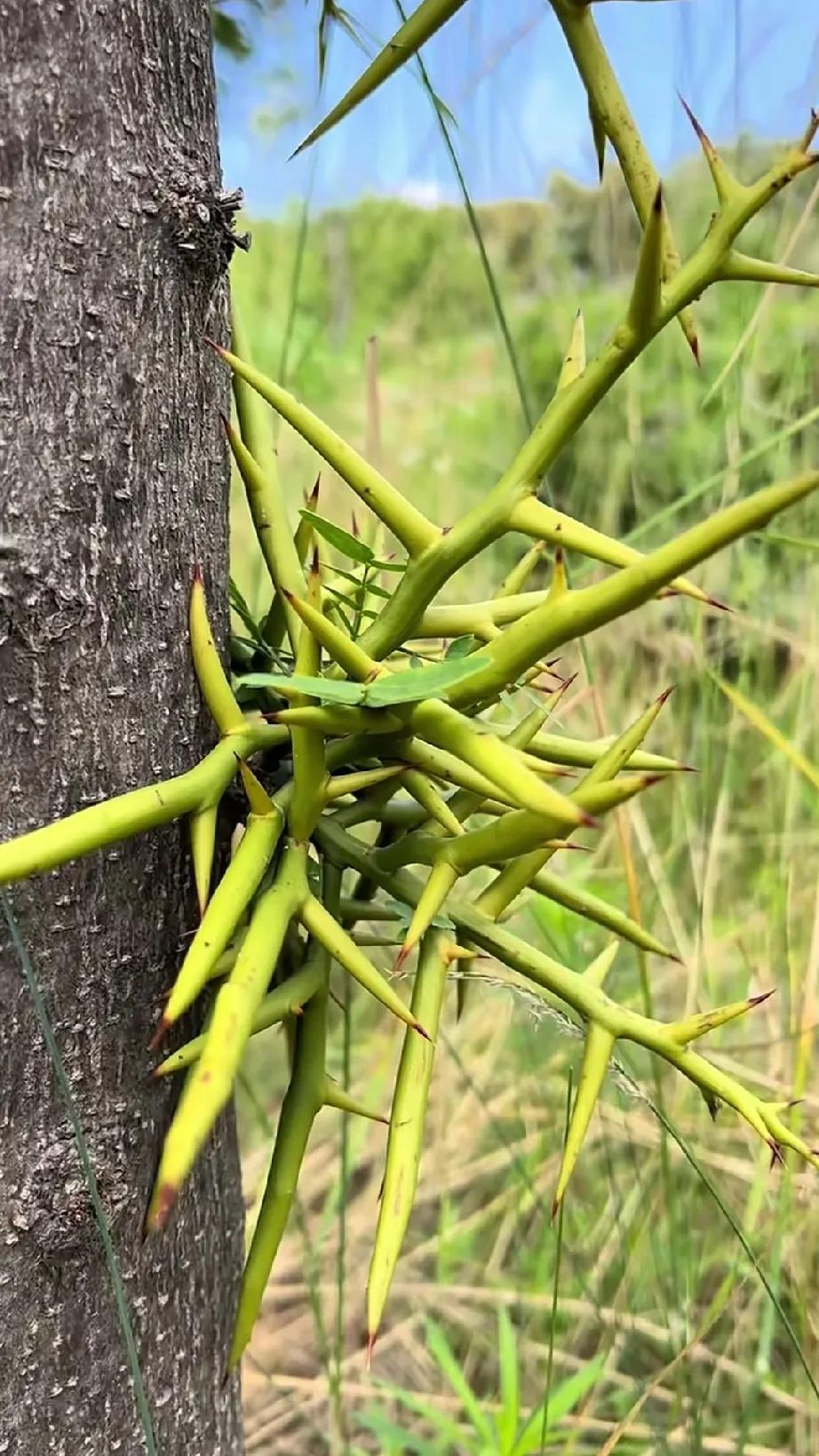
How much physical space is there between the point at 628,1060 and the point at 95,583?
1.64 ft

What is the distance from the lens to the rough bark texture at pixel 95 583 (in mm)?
279

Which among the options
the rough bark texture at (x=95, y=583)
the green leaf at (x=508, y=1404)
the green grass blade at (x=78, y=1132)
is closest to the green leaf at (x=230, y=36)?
the rough bark texture at (x=95, y=583)

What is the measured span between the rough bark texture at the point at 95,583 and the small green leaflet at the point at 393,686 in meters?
0.06

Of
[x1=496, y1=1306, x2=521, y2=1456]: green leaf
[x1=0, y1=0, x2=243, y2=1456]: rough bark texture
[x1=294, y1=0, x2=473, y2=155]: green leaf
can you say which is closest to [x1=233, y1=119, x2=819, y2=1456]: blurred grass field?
[x1=496, y1=1306, x2=521, y2=1456]: green leaf

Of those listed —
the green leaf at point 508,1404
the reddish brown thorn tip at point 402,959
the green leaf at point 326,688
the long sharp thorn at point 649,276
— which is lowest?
the green leaf at point 508,1404

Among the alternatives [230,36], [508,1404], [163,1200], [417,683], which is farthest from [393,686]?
[508,1404]

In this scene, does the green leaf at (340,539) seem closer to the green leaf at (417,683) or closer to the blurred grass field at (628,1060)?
the green leaf at (417,683)

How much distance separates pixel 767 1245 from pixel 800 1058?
138mm

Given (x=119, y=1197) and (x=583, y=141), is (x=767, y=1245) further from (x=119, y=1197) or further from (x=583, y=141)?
(x=583, y=141)

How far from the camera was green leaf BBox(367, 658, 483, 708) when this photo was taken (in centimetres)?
25

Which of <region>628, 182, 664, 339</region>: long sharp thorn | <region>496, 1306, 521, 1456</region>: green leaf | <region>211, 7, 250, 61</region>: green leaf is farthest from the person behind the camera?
<region>496, 1306, 521, 1456</region>: green leaf

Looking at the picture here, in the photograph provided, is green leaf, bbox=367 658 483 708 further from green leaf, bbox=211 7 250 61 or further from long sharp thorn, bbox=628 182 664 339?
green leaf, bbox=211 7 250 61

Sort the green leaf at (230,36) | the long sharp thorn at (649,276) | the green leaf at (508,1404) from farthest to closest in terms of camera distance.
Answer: the green leaf at (508,1404)
the green leaf at (230,36)
the long sharp thorn at (649,276)

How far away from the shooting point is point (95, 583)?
0.30 meters
